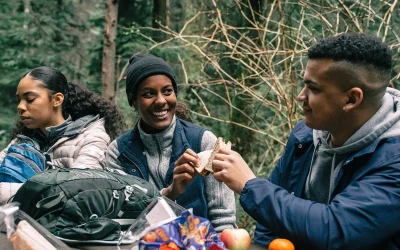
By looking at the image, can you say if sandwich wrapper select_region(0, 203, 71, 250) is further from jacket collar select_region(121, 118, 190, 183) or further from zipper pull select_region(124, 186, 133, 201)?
jacket collar select_region(121, 118, 190, 183)

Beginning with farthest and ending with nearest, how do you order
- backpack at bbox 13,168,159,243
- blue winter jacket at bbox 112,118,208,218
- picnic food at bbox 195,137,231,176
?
blue winter jacket at bbox 112,118,208,218
picnic food at bbox 195,137,231,176
backpack at bbox 13,168,159,243

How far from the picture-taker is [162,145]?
3.49 m

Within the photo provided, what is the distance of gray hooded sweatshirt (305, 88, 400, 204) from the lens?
2424 millimetres

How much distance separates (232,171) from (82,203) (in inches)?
26.0

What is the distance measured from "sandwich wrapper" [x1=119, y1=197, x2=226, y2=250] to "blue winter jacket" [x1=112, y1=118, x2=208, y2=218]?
1.11 m

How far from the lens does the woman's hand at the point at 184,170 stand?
2.87 meters

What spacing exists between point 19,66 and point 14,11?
3.28 ft

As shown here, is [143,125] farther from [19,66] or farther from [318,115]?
[19,66]

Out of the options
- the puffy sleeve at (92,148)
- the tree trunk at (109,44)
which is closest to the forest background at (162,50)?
the tree trunk at (109,44)

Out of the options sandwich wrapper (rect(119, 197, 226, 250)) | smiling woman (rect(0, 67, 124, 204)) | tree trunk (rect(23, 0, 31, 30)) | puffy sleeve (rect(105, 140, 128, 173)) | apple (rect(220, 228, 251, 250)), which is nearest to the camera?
sandwich wrapper (rect(119, 197, 226, 250))

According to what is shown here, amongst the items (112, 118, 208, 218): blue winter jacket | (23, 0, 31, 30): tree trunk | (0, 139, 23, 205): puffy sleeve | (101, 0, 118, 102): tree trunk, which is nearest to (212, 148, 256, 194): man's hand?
(112, 118, 208, 218): blue winter jacket

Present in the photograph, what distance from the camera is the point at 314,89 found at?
2.50 m

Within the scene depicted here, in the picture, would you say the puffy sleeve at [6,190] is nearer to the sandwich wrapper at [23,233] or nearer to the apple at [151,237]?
the sandwich wrapper at [23,233]

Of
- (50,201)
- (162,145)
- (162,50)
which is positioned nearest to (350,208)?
(50,201)
